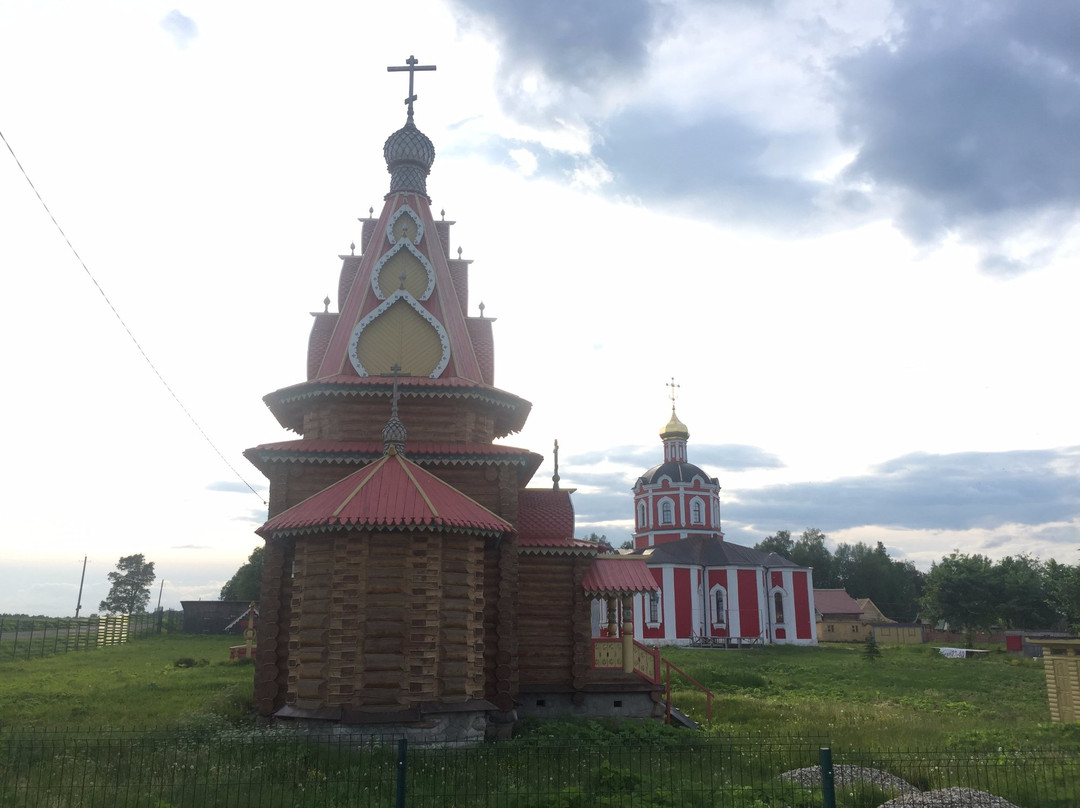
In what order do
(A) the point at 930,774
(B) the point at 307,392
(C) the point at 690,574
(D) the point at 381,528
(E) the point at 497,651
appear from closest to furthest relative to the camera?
(A) the point at 930,774, (D) the point at 381,528, (E) the point at 497,651, (B) the point at 307,392, (C) the point at 690,574

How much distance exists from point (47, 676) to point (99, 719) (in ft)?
40.6

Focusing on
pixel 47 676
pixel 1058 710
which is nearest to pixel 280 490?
pixel 47 676

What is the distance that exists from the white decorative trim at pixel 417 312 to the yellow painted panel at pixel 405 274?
0.35 metres

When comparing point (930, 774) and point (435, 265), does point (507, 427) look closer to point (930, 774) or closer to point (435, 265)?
point (435, 265)

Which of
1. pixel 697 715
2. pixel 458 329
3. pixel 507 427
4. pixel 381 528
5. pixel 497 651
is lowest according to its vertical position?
pixel 697 715

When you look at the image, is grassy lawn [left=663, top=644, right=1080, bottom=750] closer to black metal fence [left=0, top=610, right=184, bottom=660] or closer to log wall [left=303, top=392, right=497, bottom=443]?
log wall [left=303, top=392, right=497, bottom=443]

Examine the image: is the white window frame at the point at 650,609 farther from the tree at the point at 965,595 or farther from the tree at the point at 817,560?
the tree at the point at 817,560

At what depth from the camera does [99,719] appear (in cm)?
1570

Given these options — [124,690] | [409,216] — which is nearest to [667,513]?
[409,216]

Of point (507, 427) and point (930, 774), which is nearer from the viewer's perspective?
point (930, 774)

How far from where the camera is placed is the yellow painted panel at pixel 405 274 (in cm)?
1812

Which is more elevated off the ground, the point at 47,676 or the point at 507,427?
the point at 507,427

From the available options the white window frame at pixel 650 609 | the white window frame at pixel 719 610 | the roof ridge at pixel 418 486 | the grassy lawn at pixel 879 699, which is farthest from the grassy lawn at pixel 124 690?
the white window frame at pixel 719 610

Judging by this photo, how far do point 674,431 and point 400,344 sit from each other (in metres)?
37.9
